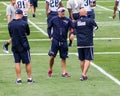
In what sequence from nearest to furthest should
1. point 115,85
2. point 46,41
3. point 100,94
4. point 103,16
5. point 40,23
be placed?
1. point 100,94
2. point 115,85
3. point 46,41
4. point 40,23
5. point 103,16

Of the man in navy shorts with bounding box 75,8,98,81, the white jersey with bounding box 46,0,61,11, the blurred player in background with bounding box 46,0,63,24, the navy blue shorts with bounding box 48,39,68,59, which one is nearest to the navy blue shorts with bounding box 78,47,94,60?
the man in navy shorts with bounding box 75,8,98,81

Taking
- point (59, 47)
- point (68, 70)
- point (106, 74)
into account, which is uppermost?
point (59, 47)

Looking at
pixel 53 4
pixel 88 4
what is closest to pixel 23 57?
pixel 53 4

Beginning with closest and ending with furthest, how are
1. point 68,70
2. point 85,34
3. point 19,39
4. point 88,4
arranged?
point 19,39, point 85,34, point 68,70, point 88,4

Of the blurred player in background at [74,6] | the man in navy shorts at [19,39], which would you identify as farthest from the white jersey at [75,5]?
the man in navy shorts at [19,39]

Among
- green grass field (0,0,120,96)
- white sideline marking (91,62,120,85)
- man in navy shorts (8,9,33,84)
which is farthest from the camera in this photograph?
white sideline marking (91,62,120,85)

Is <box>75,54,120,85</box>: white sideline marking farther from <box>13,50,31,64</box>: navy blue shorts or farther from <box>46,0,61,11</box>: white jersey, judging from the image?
<box>46,0,61,11</box>: white jersey

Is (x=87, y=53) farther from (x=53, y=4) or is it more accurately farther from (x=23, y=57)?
(x=53, y=4)

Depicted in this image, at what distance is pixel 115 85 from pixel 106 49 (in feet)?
24.0

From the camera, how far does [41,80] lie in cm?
1661

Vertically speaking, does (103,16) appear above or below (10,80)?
below

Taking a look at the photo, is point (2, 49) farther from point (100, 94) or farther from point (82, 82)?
point (100, 94)

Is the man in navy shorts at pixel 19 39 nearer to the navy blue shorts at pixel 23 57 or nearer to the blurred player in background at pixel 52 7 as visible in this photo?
the navy blue shorts at pixel 23 57

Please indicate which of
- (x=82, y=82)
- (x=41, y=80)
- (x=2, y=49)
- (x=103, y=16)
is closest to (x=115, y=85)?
(x=82, y=82)
